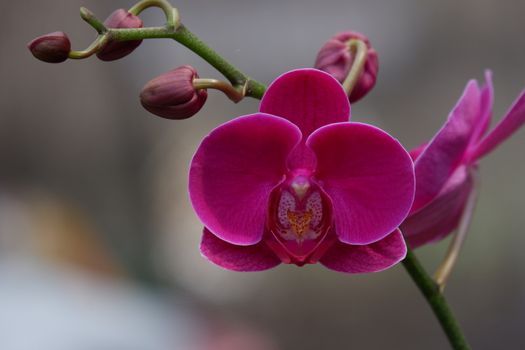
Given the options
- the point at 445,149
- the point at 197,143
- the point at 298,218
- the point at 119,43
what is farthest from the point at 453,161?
the point at 197,143

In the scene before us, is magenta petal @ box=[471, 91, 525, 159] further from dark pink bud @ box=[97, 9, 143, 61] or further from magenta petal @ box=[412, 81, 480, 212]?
dark pink bud @ box=[97, 9, 143, 61]

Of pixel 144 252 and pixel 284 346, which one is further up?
pixel 144 252

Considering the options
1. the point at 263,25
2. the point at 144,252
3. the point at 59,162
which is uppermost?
the point at 263,25

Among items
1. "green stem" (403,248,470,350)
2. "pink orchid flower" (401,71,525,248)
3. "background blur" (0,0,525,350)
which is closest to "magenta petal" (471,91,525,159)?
"pink orchid flower" (401,71,525,248)

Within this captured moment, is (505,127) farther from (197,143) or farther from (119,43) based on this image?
(197,143)

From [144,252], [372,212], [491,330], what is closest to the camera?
[372,212]

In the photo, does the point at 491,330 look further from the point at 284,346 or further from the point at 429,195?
the point at 429,195

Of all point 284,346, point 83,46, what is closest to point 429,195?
point 284,346
